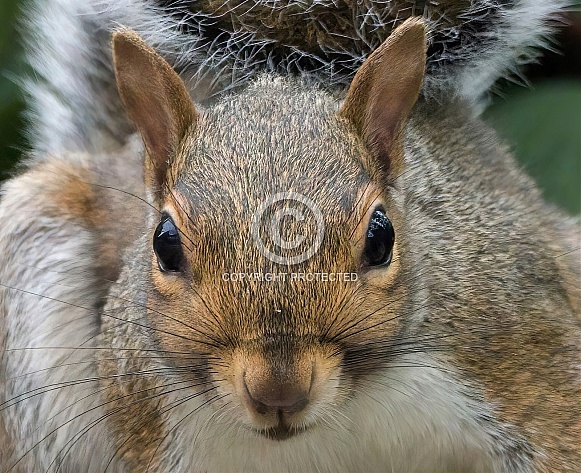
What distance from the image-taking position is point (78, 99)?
8.28 ft

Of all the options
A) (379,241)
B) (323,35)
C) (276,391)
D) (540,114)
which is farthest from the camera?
(540,114)

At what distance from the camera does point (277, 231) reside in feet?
4.28

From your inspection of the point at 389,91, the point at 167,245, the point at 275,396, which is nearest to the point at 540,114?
the point at 389,91

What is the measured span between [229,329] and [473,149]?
3.25 feet

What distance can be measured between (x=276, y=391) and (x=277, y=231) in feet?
Result: 0.78

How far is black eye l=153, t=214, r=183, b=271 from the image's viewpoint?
144 centimetres

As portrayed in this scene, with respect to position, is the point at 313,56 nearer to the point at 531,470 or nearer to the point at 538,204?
the point at 538,204

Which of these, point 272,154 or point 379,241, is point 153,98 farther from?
point 379,241

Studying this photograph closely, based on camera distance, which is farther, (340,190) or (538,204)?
(538,204)

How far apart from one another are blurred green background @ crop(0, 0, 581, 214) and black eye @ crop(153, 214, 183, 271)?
4.06 feet

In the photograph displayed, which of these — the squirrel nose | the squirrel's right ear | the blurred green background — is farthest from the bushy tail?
the squirrel nose

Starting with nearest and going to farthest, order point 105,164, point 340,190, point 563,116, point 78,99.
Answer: point 340,190 → point 105,164 → point 78,99 → point 563,116

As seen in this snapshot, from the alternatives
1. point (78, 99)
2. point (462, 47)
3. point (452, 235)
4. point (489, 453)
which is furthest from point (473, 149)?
point (78, 99)

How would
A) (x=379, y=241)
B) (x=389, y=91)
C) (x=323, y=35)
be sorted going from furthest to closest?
1. (x=323, y=35)
2. (x=389, y=91)
3. (x=379, y=241)
